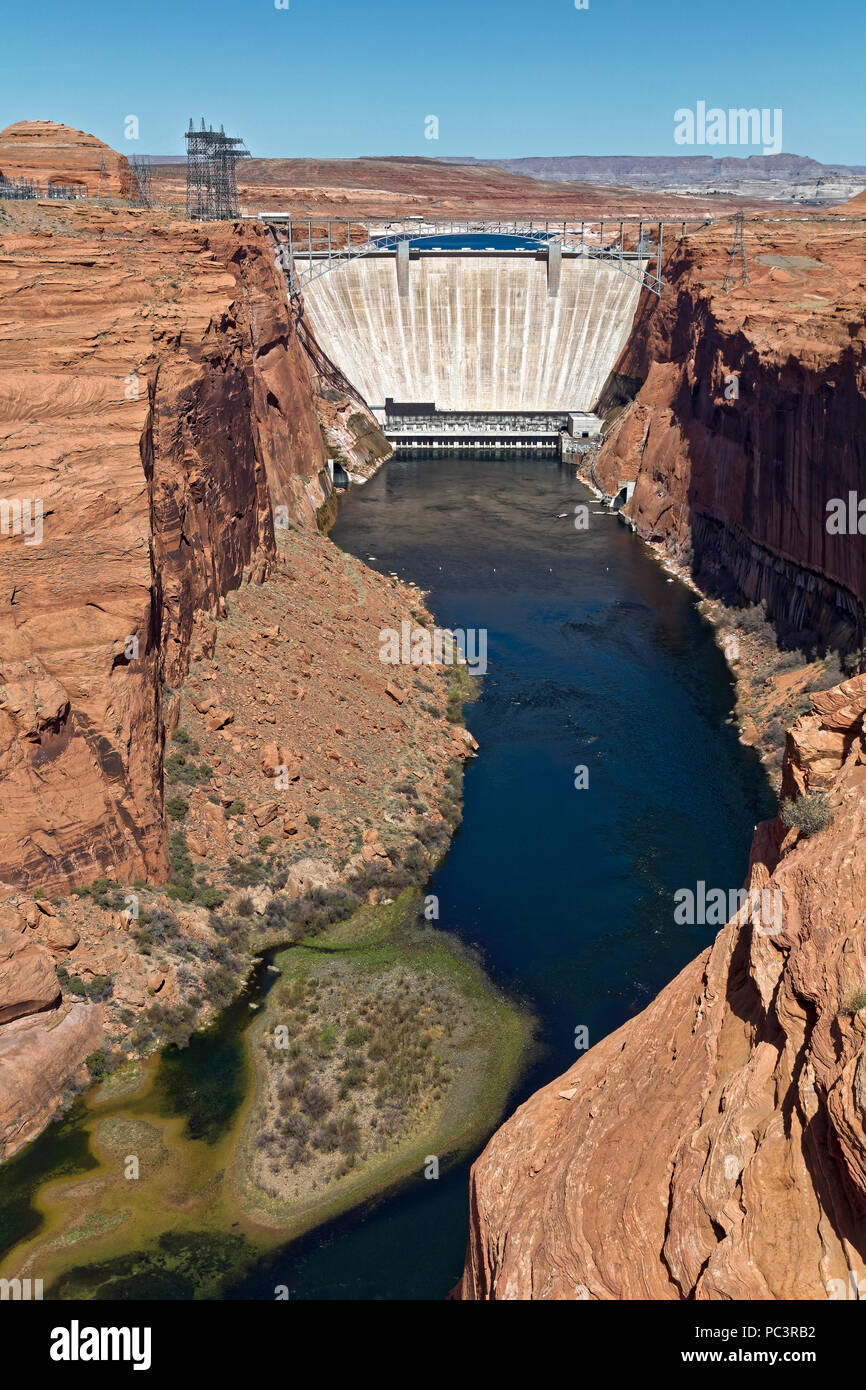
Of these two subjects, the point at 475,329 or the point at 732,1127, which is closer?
the point at 732,1127

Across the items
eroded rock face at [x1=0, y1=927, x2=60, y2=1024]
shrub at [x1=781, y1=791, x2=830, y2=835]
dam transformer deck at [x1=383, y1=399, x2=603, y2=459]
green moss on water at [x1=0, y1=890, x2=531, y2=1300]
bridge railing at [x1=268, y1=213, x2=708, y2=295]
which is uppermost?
bridge railing at [x1=268, y1=213, x2=708, y2=295]

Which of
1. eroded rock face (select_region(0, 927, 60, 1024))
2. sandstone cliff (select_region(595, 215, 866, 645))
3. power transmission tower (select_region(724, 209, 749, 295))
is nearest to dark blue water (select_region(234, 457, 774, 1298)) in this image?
sandstone cliff (select_region(595, 215, 866, 645))

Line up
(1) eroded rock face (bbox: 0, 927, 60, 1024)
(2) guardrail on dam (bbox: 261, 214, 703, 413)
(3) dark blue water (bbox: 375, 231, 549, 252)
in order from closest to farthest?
(1) eroded rock face (bbox: 0, 927, 60, 1024), (2) guardrail on dam (bbox: 261, 214, 703, 413), (3) dark blue water (bbox: 375, 231, 549, 252)

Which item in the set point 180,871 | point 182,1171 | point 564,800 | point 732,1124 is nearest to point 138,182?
point 564,800

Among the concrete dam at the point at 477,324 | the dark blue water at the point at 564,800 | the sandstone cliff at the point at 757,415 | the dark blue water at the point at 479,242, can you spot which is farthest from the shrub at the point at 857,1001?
the dark blue water at the point at 479,242

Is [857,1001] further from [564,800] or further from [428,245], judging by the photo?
[428,245]

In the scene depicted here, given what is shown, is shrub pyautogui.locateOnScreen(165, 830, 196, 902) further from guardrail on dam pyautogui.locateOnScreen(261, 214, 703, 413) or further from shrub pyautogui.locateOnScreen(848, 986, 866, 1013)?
guardrail on dam pyautogui.locateOnScreen(261, 214, 703, 413)

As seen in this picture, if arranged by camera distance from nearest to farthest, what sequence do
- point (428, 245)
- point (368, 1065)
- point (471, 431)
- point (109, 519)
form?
point (368, 1065), point (109, 519), point (471, 431), point (428, 245)

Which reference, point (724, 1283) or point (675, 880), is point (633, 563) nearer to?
point (675, 880)
